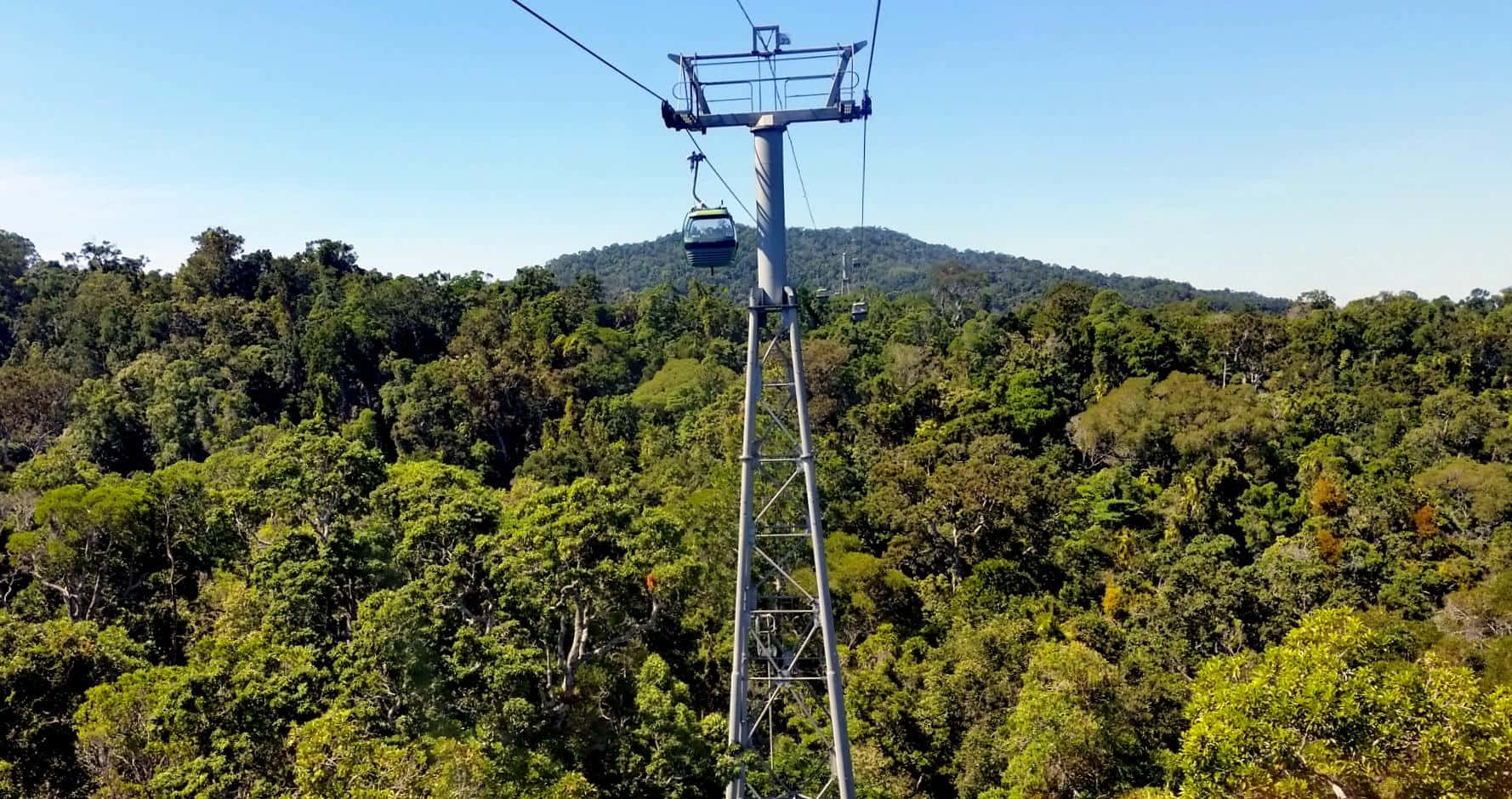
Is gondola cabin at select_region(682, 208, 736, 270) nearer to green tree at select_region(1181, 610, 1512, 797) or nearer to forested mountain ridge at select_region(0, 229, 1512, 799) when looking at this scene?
forested mountain ridge at select_region(0, 229, 1512, 799)

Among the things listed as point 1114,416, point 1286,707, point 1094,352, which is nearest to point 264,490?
point 1286,707

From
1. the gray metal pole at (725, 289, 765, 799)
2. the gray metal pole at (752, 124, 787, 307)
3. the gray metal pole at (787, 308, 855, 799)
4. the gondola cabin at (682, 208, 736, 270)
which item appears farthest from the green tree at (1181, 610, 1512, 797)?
the gondola cabin at (682, 208, 736, 270)

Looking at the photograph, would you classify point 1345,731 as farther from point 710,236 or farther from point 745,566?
point 710,236

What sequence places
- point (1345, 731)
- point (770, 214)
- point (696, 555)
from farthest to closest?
1. point (696, 555)
2. point (770, 214)
3. point (1345, 731)

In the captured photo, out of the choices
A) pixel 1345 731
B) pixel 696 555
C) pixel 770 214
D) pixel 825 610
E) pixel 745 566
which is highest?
pixel 770 214

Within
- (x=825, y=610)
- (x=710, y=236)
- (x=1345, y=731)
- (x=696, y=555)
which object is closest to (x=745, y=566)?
(x=825, y=610)

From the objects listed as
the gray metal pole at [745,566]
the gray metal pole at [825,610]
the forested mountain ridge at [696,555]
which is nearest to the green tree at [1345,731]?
the forested mountain ridge at [696,555]

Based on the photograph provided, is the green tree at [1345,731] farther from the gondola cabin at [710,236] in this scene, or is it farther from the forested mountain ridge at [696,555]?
the gondola cabin at [710,236]

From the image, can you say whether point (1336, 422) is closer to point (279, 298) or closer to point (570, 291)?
point (570, 291)
